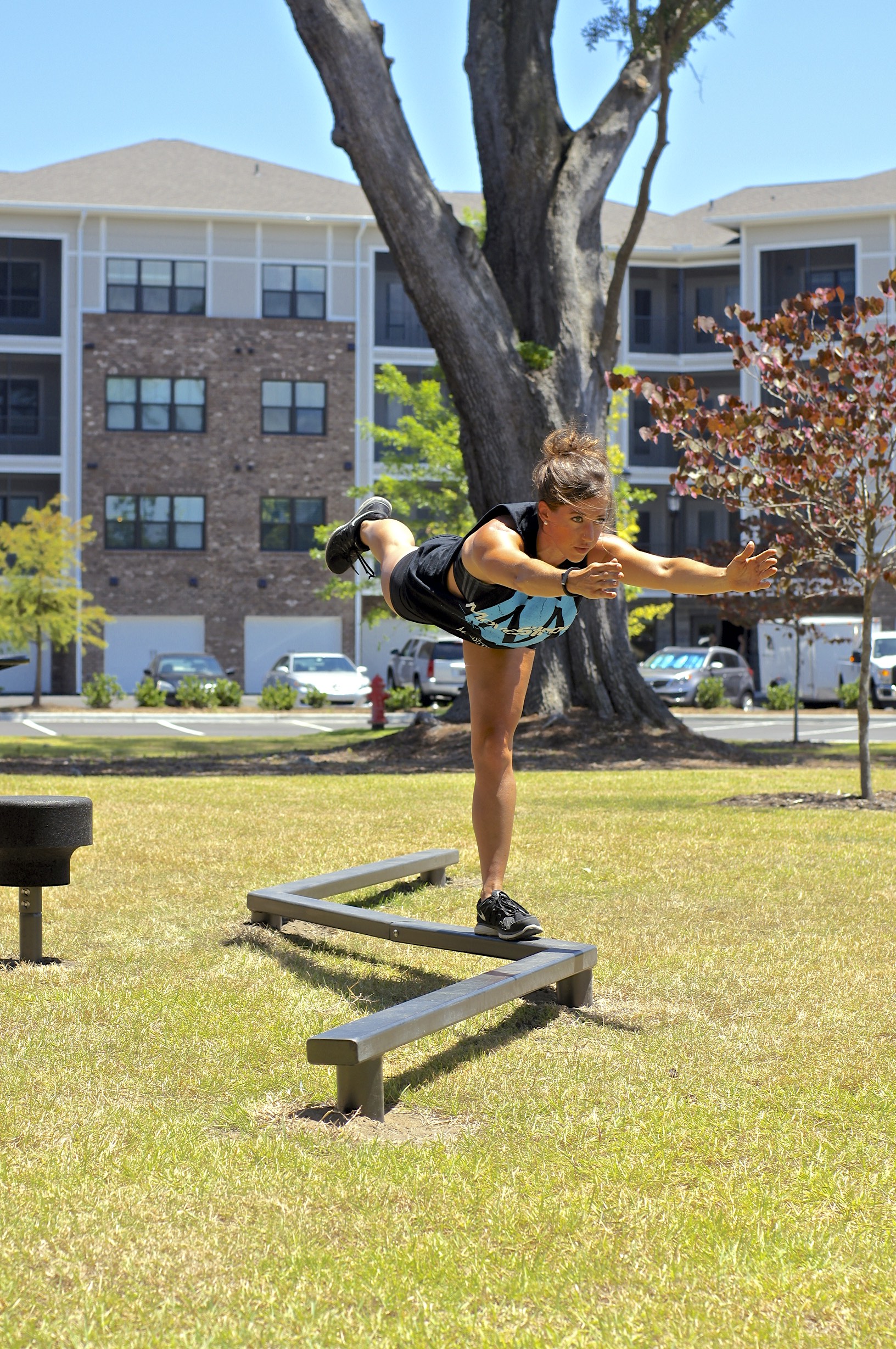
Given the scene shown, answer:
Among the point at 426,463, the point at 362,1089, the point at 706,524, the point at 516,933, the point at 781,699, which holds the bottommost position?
the point at 781,699

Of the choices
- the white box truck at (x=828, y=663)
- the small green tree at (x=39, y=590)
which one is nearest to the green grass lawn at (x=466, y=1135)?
the small green tree at (x=39, y=590)

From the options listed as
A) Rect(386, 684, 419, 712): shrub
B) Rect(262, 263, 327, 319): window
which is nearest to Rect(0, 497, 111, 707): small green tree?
Rect(386, 684, 419, 712): shrub

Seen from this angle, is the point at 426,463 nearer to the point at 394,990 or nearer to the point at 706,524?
the point at 706,524

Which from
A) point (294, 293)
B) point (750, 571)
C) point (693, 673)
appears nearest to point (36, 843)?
point (750, 571)

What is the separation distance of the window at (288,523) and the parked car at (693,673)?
13.5 metres

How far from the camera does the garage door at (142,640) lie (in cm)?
4306

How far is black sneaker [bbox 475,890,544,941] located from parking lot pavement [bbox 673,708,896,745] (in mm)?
15613

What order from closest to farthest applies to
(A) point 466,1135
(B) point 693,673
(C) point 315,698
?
1. (A) point 466,1135
2. (B) point 693,673
3. (C) point 315,698

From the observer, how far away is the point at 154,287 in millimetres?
43375

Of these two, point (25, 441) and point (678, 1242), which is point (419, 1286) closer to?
point (678, 1242)

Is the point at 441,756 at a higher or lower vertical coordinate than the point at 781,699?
higher

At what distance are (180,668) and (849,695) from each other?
56.9ft

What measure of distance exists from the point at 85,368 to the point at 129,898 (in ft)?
129

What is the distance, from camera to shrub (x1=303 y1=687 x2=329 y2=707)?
3362cm
